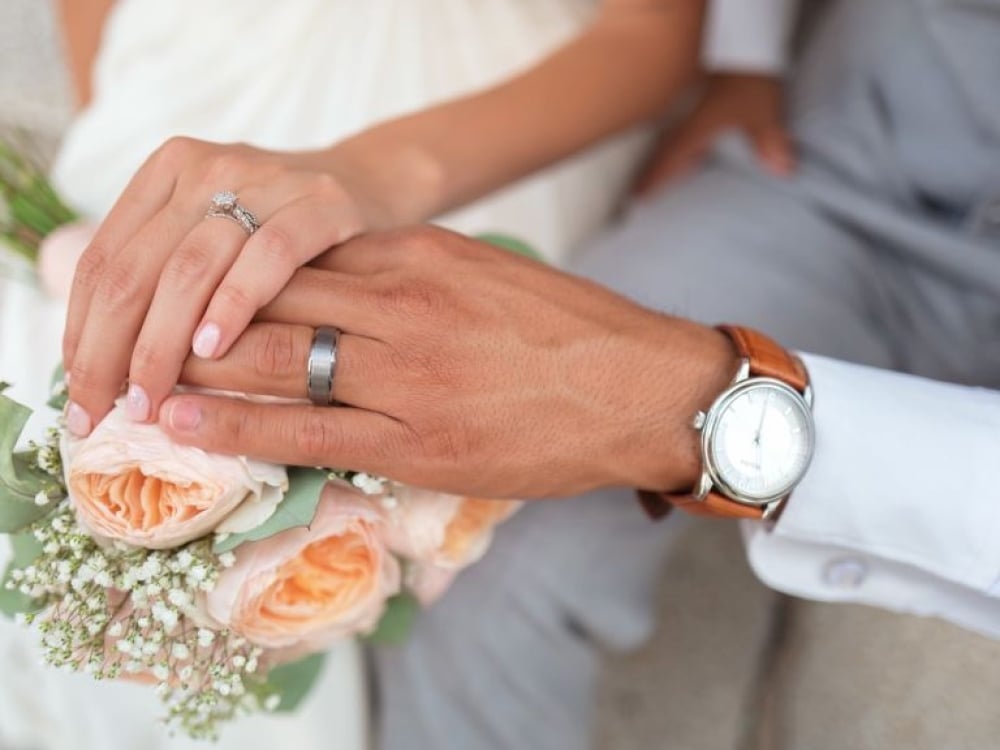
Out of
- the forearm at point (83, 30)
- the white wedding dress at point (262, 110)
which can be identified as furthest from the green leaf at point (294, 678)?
the forearm at point (83, 30)

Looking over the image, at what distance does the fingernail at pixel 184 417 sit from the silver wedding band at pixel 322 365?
0.08 metres

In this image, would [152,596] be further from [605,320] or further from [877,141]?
[877,141]

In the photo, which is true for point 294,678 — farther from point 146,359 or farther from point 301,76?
point 301,76

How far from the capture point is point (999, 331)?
105 centimetres

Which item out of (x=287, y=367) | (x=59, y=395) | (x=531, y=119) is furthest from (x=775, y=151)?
(x=59, y=395)

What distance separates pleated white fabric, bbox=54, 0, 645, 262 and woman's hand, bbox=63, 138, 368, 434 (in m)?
0.44

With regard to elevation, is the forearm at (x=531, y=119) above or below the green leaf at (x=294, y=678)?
above

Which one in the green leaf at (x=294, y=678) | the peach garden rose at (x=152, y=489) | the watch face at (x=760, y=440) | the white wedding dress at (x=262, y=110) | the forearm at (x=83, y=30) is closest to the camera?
the peach garden rose at (x=152, y=489)

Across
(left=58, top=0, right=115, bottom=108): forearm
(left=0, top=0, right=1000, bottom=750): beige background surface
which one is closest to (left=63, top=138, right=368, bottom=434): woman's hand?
(left=0, top=0, right=1000, bottom=750): beige background surface

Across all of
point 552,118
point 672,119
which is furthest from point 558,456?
point 672,119

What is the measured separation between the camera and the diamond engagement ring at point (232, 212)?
674 mm

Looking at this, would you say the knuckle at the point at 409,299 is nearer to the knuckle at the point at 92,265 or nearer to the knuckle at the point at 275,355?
the knuckle at the point at 275,355

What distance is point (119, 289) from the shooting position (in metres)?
0.65

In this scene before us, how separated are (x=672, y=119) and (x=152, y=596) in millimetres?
1362
